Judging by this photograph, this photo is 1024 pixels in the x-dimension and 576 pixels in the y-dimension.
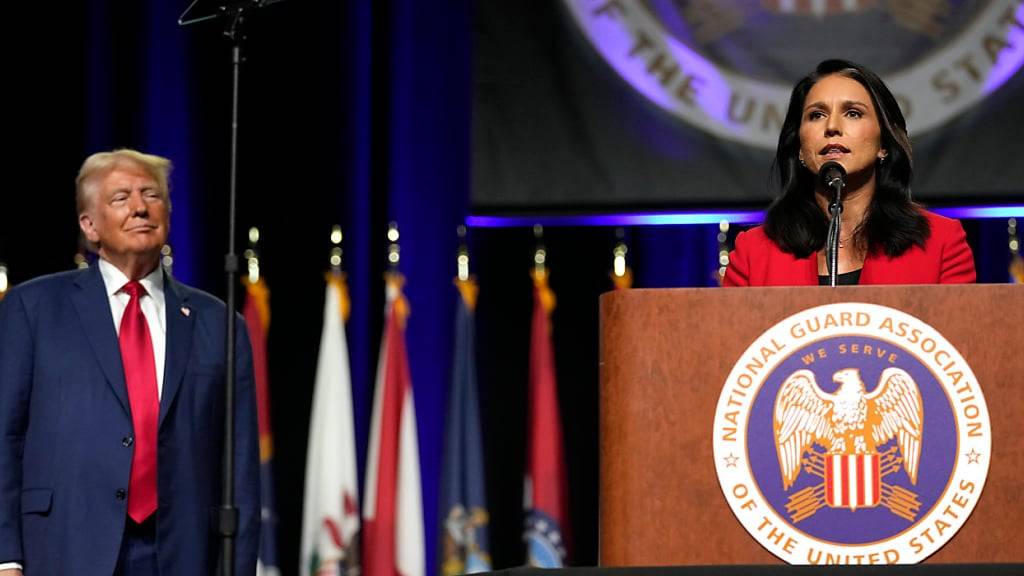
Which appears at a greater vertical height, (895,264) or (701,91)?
(701,91)

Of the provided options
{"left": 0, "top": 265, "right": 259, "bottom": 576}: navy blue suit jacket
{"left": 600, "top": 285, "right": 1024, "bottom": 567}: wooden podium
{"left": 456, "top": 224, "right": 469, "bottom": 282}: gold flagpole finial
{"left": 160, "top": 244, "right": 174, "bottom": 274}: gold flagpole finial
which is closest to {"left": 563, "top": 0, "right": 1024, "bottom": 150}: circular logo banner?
{"left": 456, "top": 224, "right": 469, "bottom": 282}: gold flagpole finial

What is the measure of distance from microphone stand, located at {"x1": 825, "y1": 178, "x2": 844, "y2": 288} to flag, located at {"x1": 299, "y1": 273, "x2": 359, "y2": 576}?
3017mm

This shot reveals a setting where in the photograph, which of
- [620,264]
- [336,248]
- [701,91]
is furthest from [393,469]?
[701,91]

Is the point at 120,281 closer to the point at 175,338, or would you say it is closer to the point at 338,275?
the point at 175,338

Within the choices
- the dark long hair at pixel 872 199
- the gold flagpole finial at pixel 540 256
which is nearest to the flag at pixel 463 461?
the gold flagpole finial at pixel 540 256

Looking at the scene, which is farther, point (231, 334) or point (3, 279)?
point (3, 279)

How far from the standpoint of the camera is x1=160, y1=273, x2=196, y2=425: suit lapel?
10.4ft

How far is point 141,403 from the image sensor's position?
10.3 feet

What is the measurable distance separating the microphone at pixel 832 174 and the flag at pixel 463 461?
2.85 metres

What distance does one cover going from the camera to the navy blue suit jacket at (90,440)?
3.05m

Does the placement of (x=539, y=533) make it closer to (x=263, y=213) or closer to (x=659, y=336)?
(x=263, y=213)

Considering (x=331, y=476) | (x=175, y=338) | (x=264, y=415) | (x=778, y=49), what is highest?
(x=778, y=49)

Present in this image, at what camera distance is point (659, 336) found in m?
1.78

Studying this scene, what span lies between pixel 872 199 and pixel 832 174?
19 centimetres
